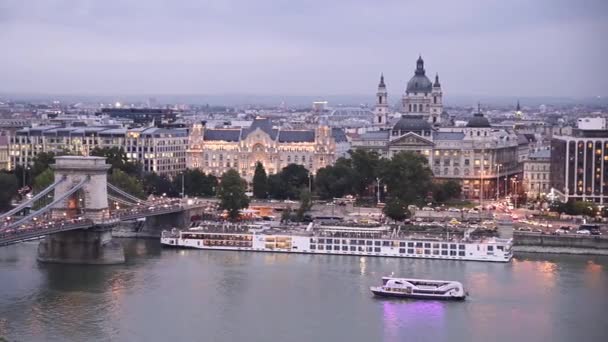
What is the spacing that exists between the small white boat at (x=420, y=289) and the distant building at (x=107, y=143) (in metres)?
15.1

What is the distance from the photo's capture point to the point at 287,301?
48.9 ft

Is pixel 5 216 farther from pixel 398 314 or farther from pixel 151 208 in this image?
pixel 398 314

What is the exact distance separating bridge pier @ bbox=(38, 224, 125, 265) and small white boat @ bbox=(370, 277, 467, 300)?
4382mm

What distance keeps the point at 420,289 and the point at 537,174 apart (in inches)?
496

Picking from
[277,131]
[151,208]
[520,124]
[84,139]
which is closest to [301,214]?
[151,208]

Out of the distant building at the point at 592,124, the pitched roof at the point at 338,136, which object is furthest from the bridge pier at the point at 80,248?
the pitched roof at the point at 338,136

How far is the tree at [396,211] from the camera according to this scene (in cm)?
2212

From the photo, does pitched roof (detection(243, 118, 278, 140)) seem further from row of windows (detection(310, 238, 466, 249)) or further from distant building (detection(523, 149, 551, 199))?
row of windows (detection(310, 238, 466, 249))

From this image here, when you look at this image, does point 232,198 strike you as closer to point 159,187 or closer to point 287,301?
point 159,187

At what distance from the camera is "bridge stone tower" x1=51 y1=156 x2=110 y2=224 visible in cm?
1880

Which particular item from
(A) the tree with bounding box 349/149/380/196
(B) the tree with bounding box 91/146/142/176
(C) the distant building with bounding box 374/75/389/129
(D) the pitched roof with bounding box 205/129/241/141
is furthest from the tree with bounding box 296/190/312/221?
(C) the distant building with bounding box 374/75/389/129

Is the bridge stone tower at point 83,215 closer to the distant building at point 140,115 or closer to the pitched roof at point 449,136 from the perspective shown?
the pitched roof at point 449,136

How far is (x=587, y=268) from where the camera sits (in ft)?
58.5

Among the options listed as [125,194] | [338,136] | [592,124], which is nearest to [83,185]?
[125,194]
